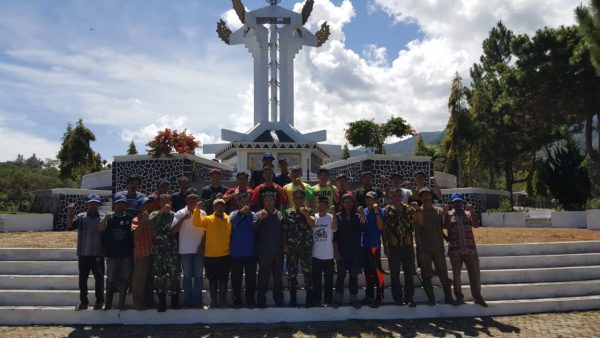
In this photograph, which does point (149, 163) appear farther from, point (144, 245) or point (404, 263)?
point (404, 263)

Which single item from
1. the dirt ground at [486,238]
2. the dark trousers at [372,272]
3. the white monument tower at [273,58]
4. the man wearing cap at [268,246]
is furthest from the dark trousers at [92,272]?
the white monument tower at [273,58]

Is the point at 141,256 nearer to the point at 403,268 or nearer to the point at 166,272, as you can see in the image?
the point at 166,272

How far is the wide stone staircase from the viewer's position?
600 centimetres

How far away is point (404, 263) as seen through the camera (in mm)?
6160

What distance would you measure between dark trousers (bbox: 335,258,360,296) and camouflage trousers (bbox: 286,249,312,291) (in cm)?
40

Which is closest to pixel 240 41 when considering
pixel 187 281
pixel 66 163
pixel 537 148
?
pixel 66 163

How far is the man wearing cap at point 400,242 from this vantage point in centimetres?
613

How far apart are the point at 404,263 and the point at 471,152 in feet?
60.9

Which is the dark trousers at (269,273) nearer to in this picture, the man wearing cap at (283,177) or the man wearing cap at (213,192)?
the man wearing cap at (213,192)

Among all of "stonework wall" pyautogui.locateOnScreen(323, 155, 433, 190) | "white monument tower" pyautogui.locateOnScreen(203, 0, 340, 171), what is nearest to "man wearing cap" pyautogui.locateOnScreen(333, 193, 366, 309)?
"stonework wall" pyautogui.locateOnScreen(323, 155, 433, 190)

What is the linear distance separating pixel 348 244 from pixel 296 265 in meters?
0.74

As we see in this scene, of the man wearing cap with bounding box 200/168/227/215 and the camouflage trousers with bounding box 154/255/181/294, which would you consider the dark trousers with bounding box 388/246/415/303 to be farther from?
the camouflage trousers with bounding box 154/255/181/294

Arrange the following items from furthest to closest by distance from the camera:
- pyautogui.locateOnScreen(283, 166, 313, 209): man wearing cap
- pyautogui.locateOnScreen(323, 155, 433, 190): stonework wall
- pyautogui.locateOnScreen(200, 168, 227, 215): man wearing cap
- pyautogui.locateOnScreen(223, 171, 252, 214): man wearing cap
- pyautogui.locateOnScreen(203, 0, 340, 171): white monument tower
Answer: pyautogui.locateOnScreen(203, 0, 340, 171): white monument tower → pyautogui.locateOnScreen(323, 155, 433, 190): stonework wall → pyautogui.locateOnScreen(200, 168, 227, 215): man wearing cap → pyautogui.locateOnScreen(283, 166, 313, 209): man wearing cap → pyautogui.locateOnScreen(223, 171, 252, 214): man wearing cap

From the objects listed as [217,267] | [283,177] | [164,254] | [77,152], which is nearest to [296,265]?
[217,267]
